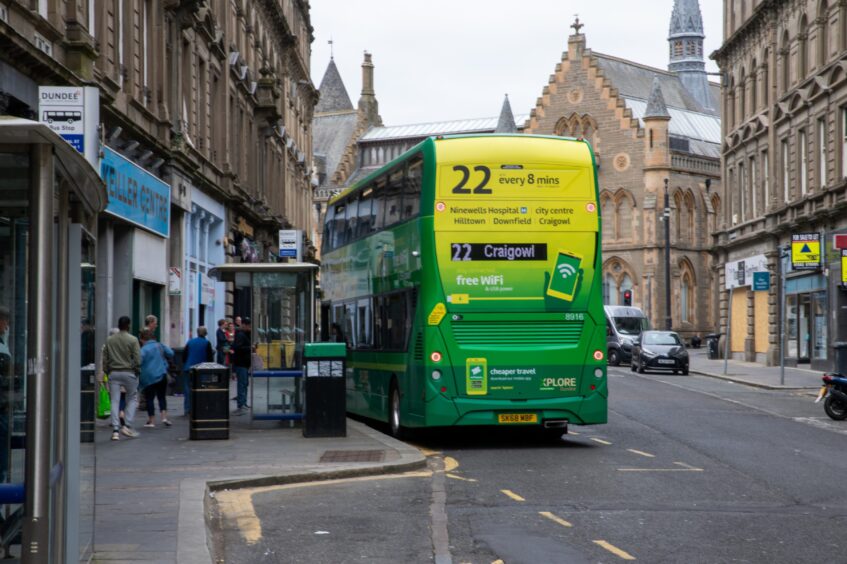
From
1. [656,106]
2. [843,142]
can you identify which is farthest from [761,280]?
[656,106]

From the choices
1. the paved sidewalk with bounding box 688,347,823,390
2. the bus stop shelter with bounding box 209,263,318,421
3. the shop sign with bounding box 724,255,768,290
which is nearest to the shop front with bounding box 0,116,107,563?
the bus stop shelter with bounding box 209,263,318,421

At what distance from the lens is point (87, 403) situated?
7.30 m

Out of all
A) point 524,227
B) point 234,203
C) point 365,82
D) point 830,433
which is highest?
point 365,82

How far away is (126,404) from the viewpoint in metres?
18.6

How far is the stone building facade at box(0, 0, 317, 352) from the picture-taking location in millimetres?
18641

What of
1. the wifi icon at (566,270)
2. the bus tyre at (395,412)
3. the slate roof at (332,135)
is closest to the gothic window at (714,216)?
the slate roof at (332,135)

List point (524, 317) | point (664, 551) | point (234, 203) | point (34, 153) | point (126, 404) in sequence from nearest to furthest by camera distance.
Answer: point (34, 153)
point (664, 551)
point (524, 317)
point (126, 404)
point (234, 203)

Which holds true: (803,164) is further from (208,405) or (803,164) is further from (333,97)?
(333,97)

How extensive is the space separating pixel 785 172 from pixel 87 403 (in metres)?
42.0

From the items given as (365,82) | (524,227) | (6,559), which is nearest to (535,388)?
(524,227)

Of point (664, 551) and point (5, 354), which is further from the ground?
point (5, 354)

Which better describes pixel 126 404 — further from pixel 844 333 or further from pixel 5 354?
pixel 844 333

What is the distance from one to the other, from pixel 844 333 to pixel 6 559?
1398 inches

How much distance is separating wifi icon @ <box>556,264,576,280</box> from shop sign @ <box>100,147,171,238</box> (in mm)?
8064
